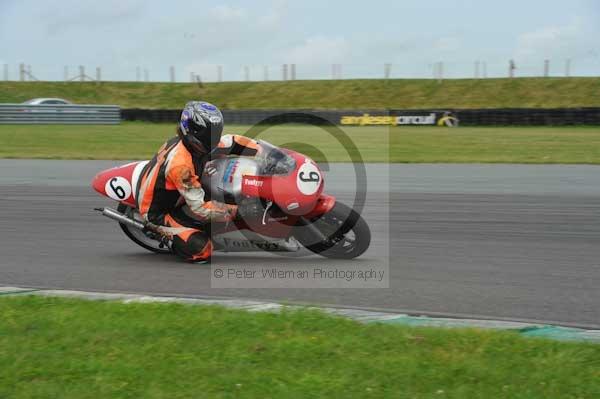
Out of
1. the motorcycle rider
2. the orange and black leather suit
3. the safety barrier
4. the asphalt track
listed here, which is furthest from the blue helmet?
the safety barrier

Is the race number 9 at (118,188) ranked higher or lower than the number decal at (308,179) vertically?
lower

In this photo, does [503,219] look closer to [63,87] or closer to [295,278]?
[295,278]

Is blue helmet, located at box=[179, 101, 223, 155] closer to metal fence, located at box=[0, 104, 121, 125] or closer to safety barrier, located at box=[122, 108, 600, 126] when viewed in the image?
safety barrier, located at box=[122, 108, 600, 126]

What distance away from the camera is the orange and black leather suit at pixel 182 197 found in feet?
22.4

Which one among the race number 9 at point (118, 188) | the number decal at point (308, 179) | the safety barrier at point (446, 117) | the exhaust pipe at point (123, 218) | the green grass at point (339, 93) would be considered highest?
the green grass at point (339, 93)

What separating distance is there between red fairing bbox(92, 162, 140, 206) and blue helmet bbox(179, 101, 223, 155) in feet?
2.62

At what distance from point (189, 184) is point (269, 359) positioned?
2931 mm

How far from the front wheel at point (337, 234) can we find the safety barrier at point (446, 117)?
66.5 feet

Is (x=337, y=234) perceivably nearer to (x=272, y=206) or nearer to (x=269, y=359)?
(x=272, y=206)

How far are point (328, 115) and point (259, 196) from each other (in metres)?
25.0

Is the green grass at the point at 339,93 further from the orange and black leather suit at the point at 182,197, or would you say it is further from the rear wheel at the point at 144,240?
the orange and black leather suit at the point at 182,197

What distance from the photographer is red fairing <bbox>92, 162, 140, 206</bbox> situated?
289 inches

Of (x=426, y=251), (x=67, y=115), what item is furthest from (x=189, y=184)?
(x=67, y=115)

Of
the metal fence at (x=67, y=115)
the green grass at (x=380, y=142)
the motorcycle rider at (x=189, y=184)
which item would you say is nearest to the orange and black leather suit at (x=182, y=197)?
the motorcycle rider at (x=189, y=184)
